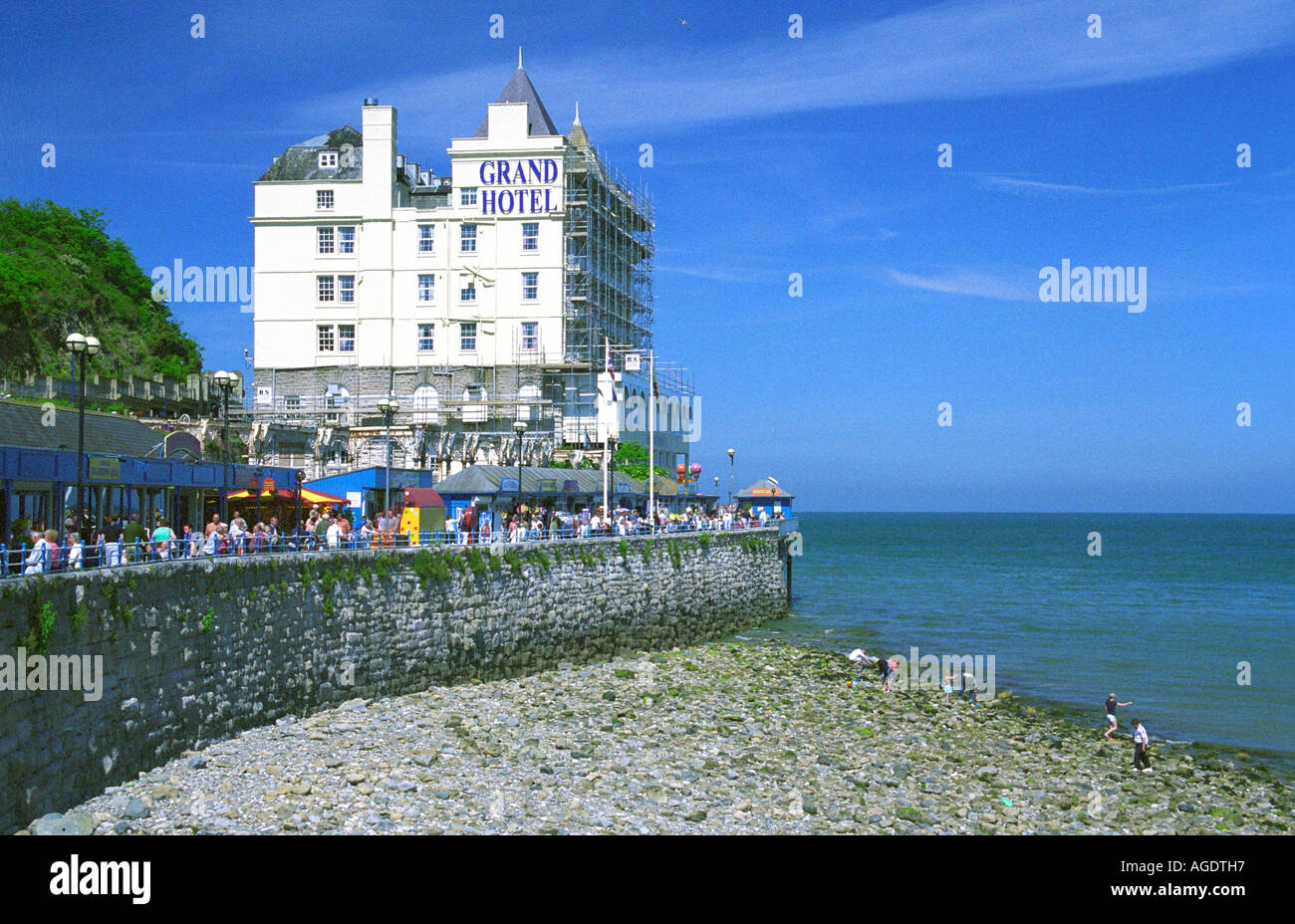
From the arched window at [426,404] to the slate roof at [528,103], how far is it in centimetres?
1519

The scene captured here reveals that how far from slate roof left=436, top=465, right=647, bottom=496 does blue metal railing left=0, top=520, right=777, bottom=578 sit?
14.0ft

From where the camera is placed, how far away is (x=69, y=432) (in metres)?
25.7

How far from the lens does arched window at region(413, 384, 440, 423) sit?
64.6 metres

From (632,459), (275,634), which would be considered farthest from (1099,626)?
(275,634)

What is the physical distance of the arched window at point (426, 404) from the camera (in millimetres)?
64625

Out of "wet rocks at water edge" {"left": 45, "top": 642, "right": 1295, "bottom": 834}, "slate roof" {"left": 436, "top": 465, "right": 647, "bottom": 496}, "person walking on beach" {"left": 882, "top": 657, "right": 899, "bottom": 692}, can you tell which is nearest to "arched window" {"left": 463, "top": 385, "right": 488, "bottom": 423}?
"slate roof" {"left": 436, "top": 465, "right": 647, "bottom": 496}

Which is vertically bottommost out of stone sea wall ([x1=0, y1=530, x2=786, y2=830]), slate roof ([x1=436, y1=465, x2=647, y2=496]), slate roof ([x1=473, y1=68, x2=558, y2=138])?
stone sea wall ([x1=0, y1=530, x2=786, y2=830])

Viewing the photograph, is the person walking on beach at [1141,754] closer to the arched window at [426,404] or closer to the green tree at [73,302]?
the green tree at [73,302]

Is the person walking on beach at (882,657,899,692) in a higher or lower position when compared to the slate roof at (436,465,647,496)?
lower

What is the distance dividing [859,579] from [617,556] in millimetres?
47397

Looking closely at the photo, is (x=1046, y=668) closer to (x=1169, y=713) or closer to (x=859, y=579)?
(x=1169, y=713)

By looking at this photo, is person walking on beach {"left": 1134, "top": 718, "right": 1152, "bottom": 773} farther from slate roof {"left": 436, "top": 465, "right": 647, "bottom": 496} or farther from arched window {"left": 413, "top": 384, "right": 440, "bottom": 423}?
arched window {"left": 413, "top": 384, "right": 440, "bottom": 423}

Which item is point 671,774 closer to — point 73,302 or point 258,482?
point 258,482

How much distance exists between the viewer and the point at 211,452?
136 feet
